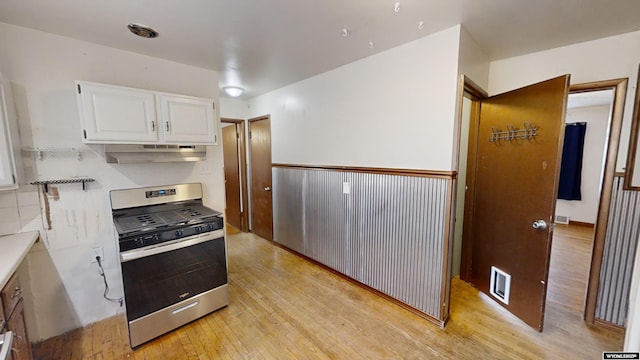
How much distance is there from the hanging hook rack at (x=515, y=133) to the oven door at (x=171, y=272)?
267cm

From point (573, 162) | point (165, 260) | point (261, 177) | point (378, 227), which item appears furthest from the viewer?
point (573, 162)

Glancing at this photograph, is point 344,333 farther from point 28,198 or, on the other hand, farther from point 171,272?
point 28,198

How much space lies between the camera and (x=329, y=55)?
242 cm

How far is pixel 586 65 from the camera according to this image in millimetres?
2072

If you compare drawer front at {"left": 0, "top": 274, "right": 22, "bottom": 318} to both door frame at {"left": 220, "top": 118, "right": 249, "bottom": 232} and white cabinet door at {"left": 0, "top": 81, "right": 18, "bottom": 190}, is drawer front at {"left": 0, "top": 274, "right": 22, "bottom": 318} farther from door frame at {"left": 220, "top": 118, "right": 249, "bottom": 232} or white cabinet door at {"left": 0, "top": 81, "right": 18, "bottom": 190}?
door frame at {"left": 220, "top": 118, "right": 249, "bottom": 232}

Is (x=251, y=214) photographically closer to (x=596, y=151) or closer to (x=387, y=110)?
(x=387, y=110)

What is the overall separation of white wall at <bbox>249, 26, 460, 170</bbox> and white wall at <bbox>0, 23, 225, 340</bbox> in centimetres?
165

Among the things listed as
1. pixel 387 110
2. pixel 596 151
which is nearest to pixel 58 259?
pixel 387 110

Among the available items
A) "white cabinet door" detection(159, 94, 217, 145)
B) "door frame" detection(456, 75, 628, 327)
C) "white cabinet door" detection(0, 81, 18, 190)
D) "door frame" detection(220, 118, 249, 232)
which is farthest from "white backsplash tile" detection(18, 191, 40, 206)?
"door frame" detection(456, 75, 628, 327)

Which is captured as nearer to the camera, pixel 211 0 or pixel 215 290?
pixel 211 0

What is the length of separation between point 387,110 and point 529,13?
3.70 ft

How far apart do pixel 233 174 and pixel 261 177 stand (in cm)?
82

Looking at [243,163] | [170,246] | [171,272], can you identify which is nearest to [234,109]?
[243,163]

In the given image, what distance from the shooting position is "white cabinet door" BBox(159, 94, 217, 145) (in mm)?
2113
